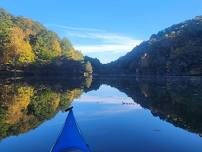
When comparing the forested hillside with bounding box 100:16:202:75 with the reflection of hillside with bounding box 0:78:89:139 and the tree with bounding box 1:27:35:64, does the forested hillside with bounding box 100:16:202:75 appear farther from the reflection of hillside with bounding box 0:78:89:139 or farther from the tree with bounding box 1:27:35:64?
the reflection of hillside with bounding box 0:78:89:139

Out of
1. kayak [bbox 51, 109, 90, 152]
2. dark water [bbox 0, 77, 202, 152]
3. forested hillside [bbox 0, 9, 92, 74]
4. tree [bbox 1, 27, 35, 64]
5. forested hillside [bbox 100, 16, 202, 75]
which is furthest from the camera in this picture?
forested hillside [bbox 100, 16, 202, 75]

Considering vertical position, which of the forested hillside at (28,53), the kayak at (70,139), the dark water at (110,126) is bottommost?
the dark water at (110,126)

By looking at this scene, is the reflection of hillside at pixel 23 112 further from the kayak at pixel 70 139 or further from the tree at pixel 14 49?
the tree at pixel 14 49

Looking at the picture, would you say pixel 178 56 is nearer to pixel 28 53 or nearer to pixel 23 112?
A: pixel 28 53

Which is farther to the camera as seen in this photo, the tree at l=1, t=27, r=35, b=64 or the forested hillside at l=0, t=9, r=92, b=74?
the forested hillside at l=0, t=9, r=92, b=74

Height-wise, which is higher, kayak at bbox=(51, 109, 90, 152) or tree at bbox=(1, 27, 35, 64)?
tree at bbox=(1, 27, 35, 64)

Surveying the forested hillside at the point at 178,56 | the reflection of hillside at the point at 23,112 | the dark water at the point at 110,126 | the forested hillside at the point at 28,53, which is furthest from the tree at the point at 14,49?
the dark water at the point at 110,126

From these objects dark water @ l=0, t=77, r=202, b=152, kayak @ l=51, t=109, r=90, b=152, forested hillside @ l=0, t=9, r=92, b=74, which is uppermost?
forested hillside @ l=0, t=9, r=92, b=74

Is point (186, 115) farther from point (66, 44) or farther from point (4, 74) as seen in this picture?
point (66, 44)

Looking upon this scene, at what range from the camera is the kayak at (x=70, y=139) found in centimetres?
1372

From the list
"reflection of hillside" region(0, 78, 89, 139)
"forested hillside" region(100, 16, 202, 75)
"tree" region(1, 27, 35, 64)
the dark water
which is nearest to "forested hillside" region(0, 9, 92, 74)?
"tree" region(1, 27, 35, 64)

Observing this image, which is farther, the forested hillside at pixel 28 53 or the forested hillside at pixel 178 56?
the forested hillside at pixel 178 56

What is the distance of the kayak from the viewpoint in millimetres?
13719

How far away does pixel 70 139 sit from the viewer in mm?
13852
